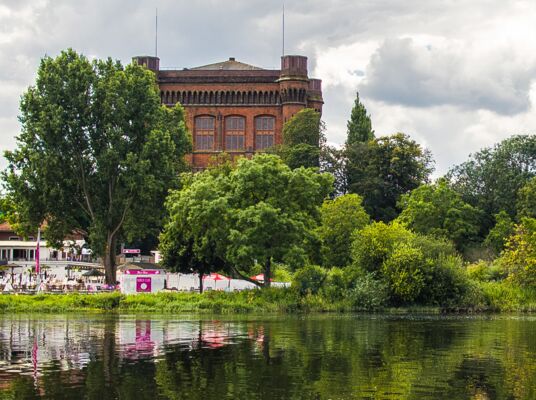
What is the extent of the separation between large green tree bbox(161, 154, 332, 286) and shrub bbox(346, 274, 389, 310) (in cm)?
355

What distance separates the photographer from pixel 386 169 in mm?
89938

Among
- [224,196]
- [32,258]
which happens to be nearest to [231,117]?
[32,258]

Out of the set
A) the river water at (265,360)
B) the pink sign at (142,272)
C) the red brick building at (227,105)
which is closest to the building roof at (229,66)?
the red brick building at (227,105)

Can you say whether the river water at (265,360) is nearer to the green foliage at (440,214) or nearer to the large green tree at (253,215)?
the large green tree at (253,215)

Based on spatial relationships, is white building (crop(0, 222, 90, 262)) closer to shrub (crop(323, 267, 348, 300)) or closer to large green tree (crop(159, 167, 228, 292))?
large green tree (crop(159, 167, 228, 292))

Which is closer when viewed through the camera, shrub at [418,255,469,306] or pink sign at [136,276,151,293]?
shrub at [418,255,469,306]

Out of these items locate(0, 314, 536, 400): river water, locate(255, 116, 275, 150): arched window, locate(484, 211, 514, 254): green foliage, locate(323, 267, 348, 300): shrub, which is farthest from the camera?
locate(255, 116, 275, 150): arched window

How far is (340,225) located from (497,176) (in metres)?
29.6

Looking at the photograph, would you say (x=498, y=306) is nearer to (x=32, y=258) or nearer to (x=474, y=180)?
(x=474, y=180)

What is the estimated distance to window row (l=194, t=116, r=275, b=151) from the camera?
350 ft

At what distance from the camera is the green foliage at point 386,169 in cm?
8756

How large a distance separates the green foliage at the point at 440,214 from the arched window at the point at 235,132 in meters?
30.9

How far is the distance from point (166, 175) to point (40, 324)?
23.5 m

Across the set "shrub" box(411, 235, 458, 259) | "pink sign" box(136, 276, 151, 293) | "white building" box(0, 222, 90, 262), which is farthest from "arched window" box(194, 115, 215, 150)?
"shrub" box(411, 235, 458, 259)
